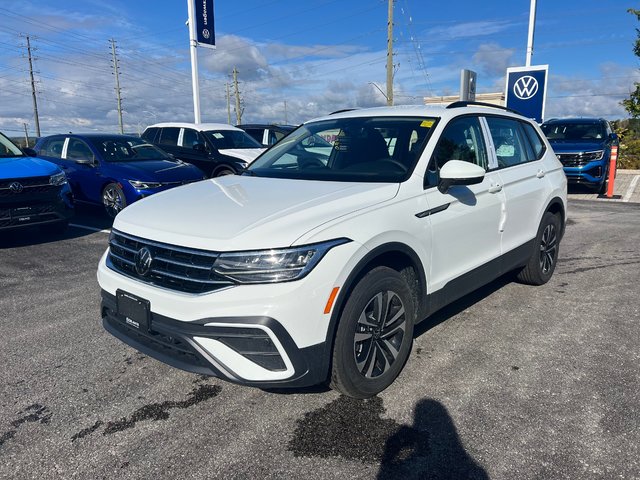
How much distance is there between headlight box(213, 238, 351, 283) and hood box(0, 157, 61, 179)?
568cm

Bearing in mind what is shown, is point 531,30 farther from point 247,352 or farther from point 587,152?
point 247,352

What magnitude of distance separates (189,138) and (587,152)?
9735 mm

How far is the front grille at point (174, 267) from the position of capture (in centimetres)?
258

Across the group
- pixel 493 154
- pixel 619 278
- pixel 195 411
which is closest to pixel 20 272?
pixel 195 411

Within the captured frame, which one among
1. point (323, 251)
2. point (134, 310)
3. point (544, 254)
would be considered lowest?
point (544, 254)

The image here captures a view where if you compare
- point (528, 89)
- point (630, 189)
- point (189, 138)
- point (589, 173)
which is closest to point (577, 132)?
point (589, 173)

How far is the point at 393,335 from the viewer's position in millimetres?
3105

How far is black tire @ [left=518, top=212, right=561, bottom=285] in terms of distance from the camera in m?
5.00

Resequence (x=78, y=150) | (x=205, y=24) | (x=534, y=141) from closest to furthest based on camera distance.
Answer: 1. (x=534, y=141)
2. (x=78, y=150)
3. (x=205, y=24)

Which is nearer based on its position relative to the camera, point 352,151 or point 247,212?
point 247,212

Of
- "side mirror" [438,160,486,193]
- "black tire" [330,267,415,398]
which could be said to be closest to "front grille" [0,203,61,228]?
"black tire" [330,267,415,398]

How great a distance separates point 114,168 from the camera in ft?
27.8

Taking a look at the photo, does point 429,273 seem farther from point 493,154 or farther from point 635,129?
point 635,129

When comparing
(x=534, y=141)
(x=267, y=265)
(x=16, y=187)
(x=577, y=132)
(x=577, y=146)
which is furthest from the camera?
(x=577, y=132)
